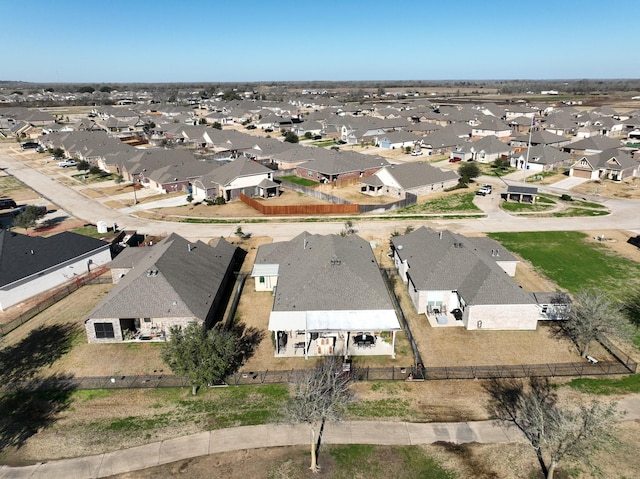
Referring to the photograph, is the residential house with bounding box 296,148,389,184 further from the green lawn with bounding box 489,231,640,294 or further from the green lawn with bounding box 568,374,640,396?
the green lawn with bounding box 568,374,640,396

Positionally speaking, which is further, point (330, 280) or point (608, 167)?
point (608, 167)

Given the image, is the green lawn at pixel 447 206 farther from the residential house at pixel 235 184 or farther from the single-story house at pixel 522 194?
the residential house at pixel 235 184

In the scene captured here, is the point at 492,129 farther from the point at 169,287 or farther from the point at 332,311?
the point at 169,287

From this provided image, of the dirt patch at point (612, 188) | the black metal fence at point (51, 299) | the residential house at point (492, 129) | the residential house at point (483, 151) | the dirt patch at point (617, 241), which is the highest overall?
the residential house at point (492, 129)

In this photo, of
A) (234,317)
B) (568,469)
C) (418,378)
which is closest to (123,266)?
(234,317)

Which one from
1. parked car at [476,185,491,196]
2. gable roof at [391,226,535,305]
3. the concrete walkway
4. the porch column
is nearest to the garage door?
parked car at [476,185,491,196]

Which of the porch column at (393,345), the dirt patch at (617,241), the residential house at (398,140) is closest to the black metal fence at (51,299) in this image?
the porch column at (393,345)

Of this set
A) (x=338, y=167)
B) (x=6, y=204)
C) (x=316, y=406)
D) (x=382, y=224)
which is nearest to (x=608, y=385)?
(x=316, y=406)
